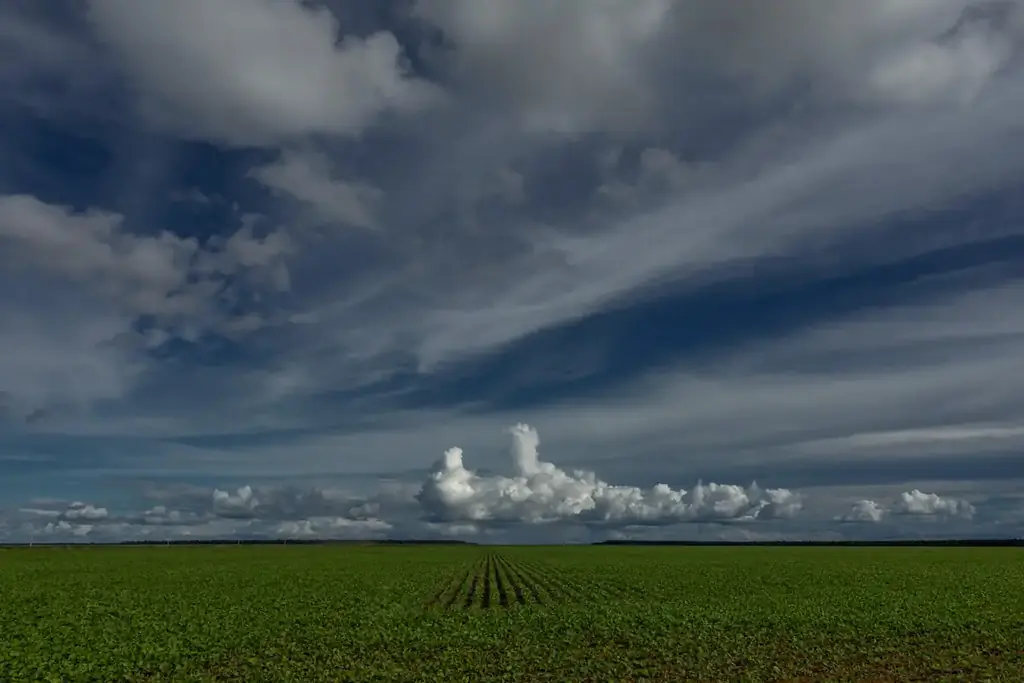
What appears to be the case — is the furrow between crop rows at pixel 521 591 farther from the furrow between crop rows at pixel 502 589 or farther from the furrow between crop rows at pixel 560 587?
the furrow between crop rows at pixel 560 587

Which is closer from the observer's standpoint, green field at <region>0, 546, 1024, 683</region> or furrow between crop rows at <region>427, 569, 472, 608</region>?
green field at <region>0, 546, 1024, 683</region>

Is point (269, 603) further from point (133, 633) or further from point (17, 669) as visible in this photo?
point (17, 669)

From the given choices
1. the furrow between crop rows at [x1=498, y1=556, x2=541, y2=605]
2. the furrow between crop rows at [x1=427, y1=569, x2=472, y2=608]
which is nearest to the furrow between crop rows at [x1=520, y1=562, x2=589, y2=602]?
the furrow between crop rows at [x1=498, y1=556, x2=541, y2=605]

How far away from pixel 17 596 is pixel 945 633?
223 ft

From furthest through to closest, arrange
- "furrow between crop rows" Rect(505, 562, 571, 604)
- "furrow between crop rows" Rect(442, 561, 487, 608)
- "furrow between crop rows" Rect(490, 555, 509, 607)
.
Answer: "furrow between crop rows" Rect(505, 562, 571, 604)
"furrow between crop rows" Rect(490, 555, 509, 607)
"furrow between crop rows" Rect(442, 561, 487, 608)

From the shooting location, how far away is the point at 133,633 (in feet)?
129

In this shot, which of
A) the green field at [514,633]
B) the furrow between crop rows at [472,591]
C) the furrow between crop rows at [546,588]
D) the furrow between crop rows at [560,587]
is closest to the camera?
the green field at [514,633]

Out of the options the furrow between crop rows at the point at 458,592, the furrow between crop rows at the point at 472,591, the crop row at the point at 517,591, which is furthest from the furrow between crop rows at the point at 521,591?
the furrow between crop rows at the point at 458,592

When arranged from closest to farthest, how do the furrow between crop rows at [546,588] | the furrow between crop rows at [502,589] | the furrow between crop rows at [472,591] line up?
the furrow between crop rows at [472,591] < the furrow between crop rows at [502,589] < the furrow between crop rows at [546,588]

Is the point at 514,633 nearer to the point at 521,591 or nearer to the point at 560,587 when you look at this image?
the point at 521,591

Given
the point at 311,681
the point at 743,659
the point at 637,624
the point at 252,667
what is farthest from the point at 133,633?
the point at 743,659

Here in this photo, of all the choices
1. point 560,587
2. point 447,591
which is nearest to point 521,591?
point 560,587

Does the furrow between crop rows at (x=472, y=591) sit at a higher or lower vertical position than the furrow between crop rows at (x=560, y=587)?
higher

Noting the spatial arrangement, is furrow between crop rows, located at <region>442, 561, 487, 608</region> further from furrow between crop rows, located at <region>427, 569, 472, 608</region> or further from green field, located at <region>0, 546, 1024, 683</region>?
green field, located at <region>0, 546, 1024, 683</region>
